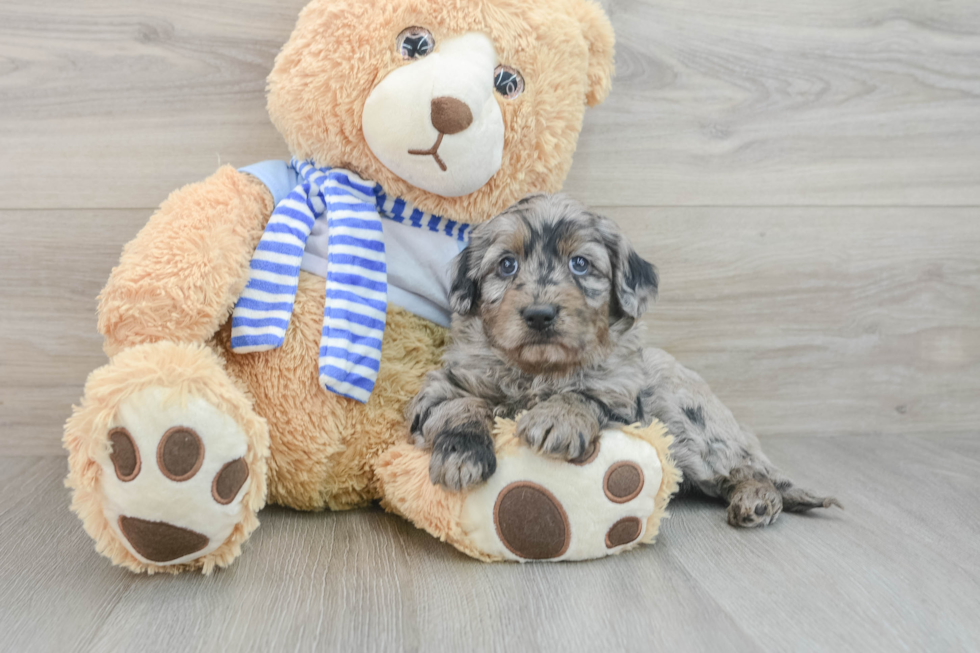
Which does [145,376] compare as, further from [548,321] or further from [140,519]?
[548,321]

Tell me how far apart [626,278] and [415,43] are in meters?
0.69

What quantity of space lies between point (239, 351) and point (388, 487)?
1.41 ft

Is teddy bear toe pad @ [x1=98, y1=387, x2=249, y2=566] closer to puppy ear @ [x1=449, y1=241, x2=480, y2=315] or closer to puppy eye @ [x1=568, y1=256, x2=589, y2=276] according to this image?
puppy ear @ [x1=449, y1=241, x2=480, y2=315]

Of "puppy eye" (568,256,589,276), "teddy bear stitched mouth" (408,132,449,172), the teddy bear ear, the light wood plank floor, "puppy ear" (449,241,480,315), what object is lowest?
the light wood plank floor

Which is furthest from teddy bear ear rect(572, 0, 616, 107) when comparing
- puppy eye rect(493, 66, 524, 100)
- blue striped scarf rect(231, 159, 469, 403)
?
blue striped scarf rect(231, 159, 469, 403)

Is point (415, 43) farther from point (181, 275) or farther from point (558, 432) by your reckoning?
point (558, 432)

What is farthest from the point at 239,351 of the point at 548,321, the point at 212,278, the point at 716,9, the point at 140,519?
the point at 716,9

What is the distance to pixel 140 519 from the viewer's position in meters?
1.22

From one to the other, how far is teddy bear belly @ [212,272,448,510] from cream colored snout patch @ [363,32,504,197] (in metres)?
0.33

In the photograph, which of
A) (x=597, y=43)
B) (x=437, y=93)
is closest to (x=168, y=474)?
(x=437, y=93)

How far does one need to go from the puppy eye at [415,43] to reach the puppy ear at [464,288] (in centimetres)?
42

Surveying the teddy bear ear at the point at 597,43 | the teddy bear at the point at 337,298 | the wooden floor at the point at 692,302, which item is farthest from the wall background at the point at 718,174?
the teddy bear at the point at 337,298

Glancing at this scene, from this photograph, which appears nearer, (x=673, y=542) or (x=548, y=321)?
(x=548, y=321)

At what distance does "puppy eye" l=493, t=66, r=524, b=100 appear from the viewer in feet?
5.22
